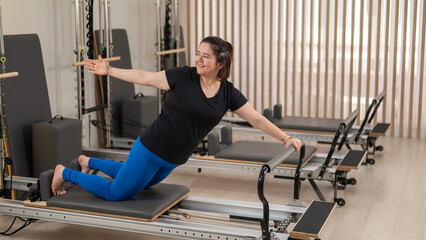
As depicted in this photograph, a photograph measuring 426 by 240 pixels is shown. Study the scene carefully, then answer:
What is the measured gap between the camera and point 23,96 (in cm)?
404

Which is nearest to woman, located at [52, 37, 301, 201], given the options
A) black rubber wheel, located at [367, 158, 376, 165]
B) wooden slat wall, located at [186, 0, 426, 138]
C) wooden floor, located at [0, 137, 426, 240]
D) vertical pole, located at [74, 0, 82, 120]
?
wooden floor, located at [0, 137, 426, 240]

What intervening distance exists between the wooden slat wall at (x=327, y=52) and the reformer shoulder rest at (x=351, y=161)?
76.2 inches

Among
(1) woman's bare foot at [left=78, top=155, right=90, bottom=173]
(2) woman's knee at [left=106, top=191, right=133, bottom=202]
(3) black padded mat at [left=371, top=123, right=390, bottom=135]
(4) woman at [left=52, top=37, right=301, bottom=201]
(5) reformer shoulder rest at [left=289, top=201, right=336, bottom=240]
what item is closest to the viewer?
(5) reformer shoulder rest at [left=289, top=201, right=336, bottom=240]

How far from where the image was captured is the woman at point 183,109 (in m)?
2.83

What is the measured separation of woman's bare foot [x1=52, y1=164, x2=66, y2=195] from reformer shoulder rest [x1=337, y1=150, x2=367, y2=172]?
1.82m

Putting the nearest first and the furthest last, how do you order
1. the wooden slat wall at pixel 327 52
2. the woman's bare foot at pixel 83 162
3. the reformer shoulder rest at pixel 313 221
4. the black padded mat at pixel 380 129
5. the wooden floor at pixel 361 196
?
the reformer shoulder rest at pixel 313 221
the woman's bare foot at pixel 83 162
the wooden floor at pixel 361 196
the black padded mat at pixel 380 129
the wooden slat wall at pixel 327 52

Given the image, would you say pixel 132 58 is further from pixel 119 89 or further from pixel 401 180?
pixel 401 180

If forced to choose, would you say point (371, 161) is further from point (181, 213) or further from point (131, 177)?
point (131, 177)

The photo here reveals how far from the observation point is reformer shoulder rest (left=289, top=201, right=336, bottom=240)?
272 centimetres

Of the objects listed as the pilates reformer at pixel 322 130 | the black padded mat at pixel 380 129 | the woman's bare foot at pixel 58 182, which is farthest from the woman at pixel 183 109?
the black padded mat at pixel 380 129

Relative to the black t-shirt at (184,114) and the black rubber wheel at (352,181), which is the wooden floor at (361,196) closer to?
the black rubber wheel at (352,181)

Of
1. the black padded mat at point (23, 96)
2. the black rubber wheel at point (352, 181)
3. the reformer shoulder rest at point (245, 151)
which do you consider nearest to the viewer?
the black padded mat at point (23, 96)

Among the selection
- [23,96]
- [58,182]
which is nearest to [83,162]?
→ [58,182]

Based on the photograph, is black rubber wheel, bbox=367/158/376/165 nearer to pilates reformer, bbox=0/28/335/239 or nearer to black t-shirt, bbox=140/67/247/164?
pilates reformer, bbox=0/28/335/239
